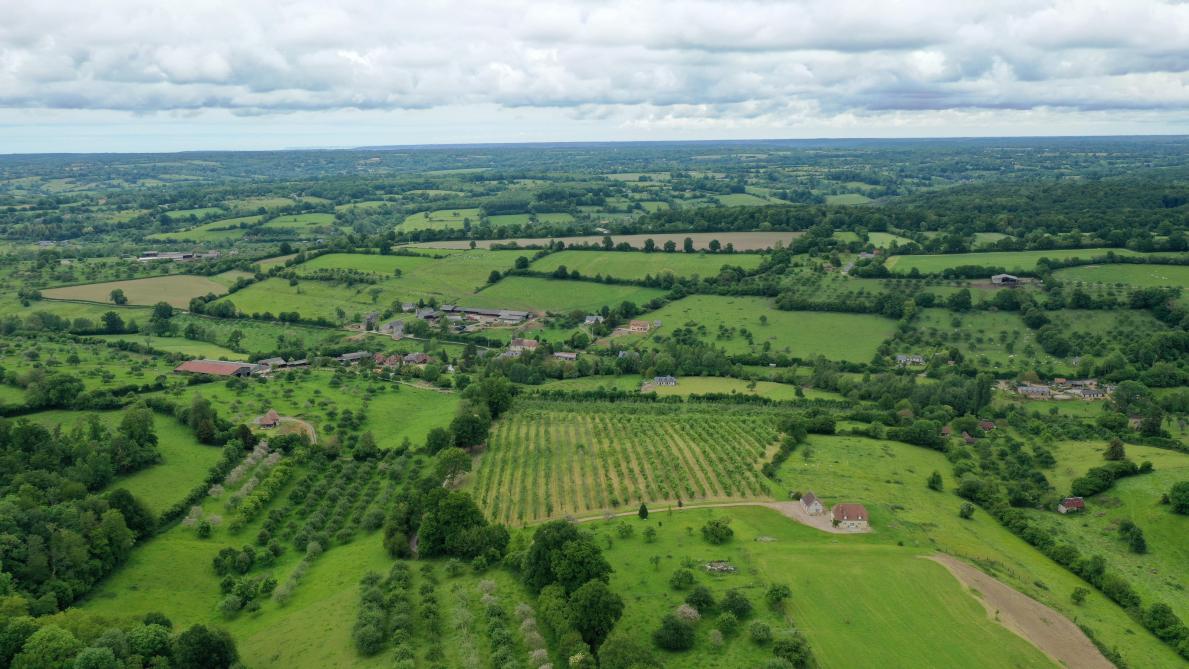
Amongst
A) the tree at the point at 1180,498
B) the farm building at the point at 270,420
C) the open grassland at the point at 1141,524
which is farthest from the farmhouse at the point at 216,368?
the tree at the point at 1180,498

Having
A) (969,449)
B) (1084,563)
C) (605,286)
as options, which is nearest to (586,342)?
(605,286)

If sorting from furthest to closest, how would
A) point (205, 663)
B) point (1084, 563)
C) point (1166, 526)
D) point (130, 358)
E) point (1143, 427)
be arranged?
point (130, 358), point (1143, 427), point (1166, 526), point (1084, 563), point (205, 663)

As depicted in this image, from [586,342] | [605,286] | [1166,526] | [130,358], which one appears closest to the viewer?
[1166,526]

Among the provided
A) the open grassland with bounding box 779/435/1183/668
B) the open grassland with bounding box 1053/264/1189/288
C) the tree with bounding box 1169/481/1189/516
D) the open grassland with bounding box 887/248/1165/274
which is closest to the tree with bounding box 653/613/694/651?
the open grassland with bounding box 779/435/1183/668

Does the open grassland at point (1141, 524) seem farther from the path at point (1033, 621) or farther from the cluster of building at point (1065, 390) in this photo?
the cluster of building at point (1065, 390)

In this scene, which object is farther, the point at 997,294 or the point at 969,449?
the point at 997,294

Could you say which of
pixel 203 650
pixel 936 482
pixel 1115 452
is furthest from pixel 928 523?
pixel 203 650

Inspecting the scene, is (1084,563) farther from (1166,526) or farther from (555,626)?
(555,626)
